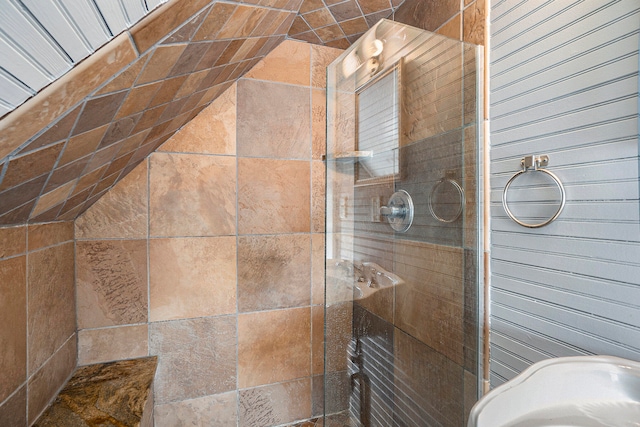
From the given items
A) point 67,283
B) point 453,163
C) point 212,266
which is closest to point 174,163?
point 212,266

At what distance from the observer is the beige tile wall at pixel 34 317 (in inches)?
37.1

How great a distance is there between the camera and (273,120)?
5.86 feet

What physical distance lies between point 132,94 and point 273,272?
1.22 meters

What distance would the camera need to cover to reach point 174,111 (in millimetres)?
1257

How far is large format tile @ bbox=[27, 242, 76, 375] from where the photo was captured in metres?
1.09

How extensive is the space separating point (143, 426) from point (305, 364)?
0.89 metres

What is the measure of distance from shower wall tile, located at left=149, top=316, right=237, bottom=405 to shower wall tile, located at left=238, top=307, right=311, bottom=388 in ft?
0.20

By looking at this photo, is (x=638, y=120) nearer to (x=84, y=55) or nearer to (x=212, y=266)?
(x=84, y=55)

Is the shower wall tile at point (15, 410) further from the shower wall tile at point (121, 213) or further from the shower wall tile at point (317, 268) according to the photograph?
the shower wall tile at point (317, 268)

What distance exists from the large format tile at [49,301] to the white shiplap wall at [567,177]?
5.41 feet

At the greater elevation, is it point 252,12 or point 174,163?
point 252,12

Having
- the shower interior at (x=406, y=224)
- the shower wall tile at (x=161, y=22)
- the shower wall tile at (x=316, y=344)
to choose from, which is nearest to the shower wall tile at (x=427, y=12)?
the shower interior at (x=406, y=224)

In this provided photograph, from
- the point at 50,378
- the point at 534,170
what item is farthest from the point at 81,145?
the point at 534,170

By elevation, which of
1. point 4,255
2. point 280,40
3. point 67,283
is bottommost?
point 67,283
